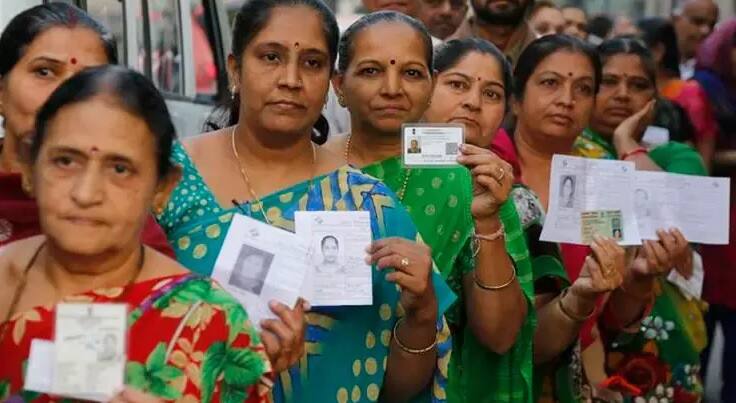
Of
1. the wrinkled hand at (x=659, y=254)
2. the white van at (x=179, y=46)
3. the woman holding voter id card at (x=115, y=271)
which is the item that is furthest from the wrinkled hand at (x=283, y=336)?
the wrinkled hand at (x=659, y=254)

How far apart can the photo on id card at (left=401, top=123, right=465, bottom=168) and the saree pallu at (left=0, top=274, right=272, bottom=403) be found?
107cm

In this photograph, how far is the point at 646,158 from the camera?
591cm

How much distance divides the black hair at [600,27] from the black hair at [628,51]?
15.5 feet

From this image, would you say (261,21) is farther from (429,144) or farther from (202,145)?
(429,144)

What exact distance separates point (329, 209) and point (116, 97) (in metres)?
0.82

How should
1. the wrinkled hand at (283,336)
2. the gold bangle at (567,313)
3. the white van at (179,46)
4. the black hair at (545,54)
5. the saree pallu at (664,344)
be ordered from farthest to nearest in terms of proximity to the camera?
the white van at (179,46) → the saree pallu at (664,344) → the black hair at (545,54) → the gold bangle at (567,313) → the wrinkled hand at (283,336)

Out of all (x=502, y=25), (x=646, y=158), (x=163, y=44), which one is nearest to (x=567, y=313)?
(x=646, y=158)

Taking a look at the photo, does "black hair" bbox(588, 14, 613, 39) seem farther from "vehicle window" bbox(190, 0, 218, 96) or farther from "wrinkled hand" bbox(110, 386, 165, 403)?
"wrinkled hand" bbox(110, 386, 165, 403)

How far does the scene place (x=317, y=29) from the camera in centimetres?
384

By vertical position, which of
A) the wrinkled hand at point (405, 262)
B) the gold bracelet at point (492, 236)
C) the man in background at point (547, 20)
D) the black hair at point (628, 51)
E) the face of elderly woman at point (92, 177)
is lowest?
the wrinkled hand at point (405, 262)

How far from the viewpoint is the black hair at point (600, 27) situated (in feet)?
36.3

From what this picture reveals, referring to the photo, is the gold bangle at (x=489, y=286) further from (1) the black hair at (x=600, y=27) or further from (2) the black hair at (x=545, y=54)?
(1) the black hair at (x=600, y=27)

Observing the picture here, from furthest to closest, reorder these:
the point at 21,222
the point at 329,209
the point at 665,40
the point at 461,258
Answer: the point at 665,40, the point at 461,258, the point at 329,209, the point at 21,222

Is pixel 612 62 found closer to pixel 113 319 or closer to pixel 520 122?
pixel 520 122
